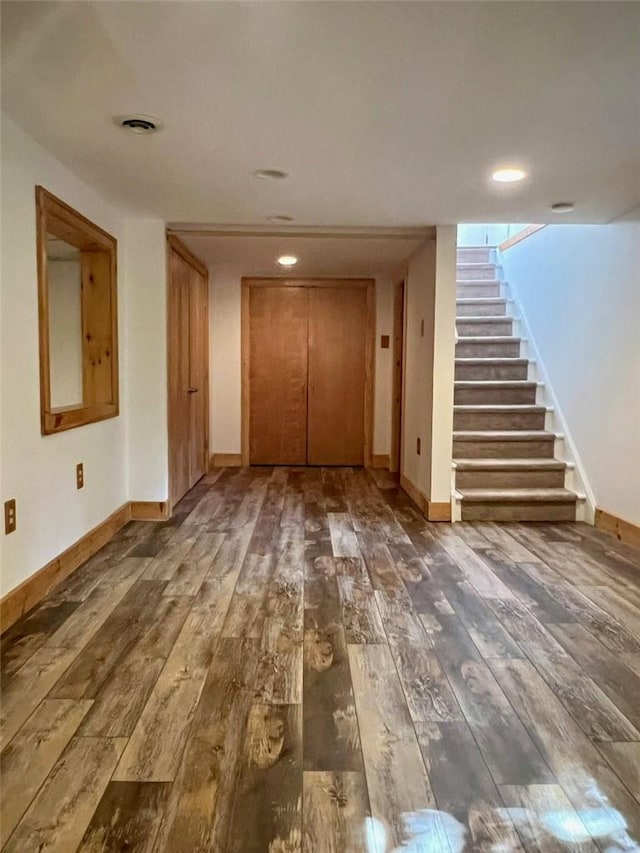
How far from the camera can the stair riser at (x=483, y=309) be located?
595 centimetres

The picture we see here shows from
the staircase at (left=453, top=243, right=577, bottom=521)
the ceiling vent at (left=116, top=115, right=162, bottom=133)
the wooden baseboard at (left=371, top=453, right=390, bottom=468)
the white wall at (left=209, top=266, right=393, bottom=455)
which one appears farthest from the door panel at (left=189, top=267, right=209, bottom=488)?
the ceiling vent at (left=116, top=115, right=162, bottom=133)

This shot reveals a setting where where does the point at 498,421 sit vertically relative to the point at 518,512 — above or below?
above

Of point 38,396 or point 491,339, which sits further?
point 491,339

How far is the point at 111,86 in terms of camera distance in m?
2.03

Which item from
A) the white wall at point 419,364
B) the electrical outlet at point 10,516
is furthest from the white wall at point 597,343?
the electrical outlet at point 10,516

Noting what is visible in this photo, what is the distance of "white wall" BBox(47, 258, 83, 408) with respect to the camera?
392cm

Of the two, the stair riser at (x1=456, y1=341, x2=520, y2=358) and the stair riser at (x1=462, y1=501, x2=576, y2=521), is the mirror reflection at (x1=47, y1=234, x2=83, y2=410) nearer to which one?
the stair riser at (x1=462, y1=501, x2=576, y2=521)

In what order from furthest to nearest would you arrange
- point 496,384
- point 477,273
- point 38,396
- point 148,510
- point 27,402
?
1. point 477,273
2. point 496,384
3. point 148,510
4. point 38,396
5. point 27,402

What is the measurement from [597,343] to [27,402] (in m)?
3.51

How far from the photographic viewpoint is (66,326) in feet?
12.9

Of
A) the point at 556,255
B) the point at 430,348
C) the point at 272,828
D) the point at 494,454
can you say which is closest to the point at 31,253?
the point at 272,828

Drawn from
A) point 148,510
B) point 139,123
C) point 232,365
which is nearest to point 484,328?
point 232,365

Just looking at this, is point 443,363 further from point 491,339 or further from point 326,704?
point 326,704

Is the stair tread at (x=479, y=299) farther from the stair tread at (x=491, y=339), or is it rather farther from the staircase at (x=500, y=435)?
the stair tread at (x=491, y=339)
